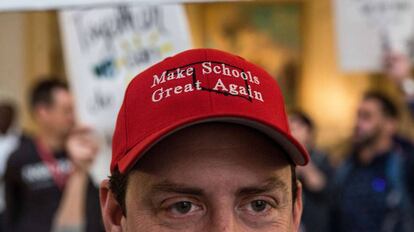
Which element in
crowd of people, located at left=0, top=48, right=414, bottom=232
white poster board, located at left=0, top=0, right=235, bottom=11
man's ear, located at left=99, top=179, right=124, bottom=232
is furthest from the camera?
crowd of people, located at left=0, top=48, right=414, bottom=232

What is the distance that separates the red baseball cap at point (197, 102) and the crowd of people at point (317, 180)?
3535 millimetres

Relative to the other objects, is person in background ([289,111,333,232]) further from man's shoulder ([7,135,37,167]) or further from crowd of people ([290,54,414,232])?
man's shoulder ([7,135,37,167])

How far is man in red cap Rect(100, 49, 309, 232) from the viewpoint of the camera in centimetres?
193

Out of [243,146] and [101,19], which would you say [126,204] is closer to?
[243,146]

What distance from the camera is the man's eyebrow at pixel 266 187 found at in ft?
6.40

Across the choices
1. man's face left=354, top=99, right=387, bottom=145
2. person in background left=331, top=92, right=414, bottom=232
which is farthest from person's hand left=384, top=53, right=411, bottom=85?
man's face left=354, top=99, right=387, bottom=145

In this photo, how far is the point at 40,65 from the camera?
39.9 ft

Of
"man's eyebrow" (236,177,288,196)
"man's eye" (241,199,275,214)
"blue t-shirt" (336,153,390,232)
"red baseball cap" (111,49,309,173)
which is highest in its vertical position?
"blue t-shirt" (336,153,390,232)

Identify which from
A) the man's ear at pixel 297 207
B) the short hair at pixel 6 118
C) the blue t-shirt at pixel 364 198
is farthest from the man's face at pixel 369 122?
the man's ear at pixel 297 207

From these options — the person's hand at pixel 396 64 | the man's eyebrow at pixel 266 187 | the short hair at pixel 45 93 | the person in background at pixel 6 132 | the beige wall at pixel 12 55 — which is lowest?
the man's eyebrow at pixel 266 187

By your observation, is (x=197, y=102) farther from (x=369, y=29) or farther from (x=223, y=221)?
(x=369, y=29)

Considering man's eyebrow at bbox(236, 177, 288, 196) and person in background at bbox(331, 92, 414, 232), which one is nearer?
man's eyebrow at bbox(236, 177, 288, 196)

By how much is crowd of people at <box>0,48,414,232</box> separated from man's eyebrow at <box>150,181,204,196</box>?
362cm

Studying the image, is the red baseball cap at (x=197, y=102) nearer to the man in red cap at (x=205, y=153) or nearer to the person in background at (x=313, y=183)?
the man in red cap at (x=205, y=153)
